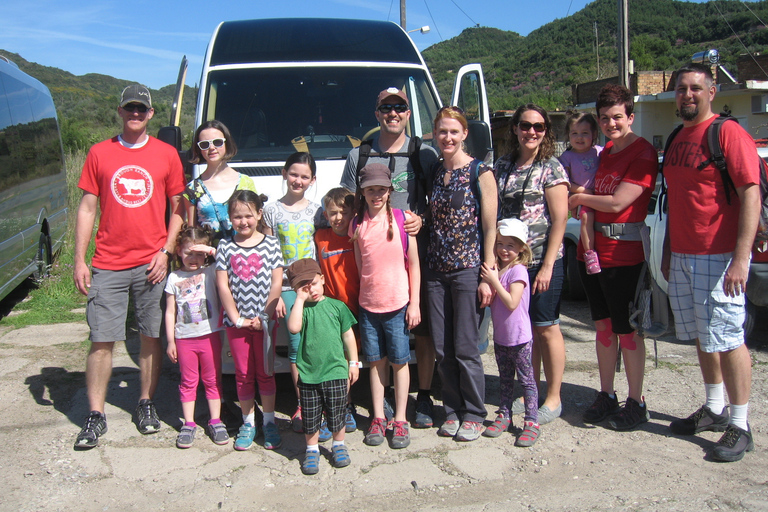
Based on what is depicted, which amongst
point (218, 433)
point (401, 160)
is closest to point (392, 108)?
point (401, 160)

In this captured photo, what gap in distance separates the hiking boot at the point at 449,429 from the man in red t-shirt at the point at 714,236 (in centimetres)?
146

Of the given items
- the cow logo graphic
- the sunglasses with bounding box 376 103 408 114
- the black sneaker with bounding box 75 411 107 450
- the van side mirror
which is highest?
the sunglasses with bounding box 376 103 408 114

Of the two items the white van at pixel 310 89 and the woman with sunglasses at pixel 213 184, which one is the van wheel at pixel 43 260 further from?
the woman with sunglasses at pixel 213 184

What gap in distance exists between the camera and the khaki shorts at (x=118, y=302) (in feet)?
13.0

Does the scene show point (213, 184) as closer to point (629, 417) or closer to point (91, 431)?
point (91, 431)

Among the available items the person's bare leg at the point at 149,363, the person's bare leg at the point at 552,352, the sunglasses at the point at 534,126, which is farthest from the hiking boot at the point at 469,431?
the person's bare leg at the point at 149,363

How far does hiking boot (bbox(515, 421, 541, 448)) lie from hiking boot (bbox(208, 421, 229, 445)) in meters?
1.79

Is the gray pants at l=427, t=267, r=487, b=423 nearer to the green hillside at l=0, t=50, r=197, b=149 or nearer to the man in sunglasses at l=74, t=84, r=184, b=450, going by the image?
the man in sunglasses at l=74, t=84, r=184, b=450

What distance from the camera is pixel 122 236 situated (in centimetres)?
397

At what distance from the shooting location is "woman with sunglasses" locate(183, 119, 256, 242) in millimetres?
3924

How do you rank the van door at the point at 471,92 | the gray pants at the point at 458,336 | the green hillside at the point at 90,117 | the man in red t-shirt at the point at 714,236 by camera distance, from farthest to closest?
1. the green hillside at the point at 90,117
2. the van door at the point at 471,92
3. the gray pants at the point at 458,336
4. the man in red t-shirt at the point at 714,236

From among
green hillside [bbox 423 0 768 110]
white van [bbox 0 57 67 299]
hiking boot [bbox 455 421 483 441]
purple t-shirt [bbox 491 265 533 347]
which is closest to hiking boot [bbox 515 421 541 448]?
hiking boot [bbox 455 421 483 441]

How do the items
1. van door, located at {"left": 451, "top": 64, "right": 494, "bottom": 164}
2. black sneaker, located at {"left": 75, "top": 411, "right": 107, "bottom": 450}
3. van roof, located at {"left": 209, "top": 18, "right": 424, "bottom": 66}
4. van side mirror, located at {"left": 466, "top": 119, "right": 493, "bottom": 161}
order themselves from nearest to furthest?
black sneaker, located at {"left": 75, "top": 411, "right": 107, "bottom": 450} → van side mirror, located at {"left": 466, "top": 119, "right": 493, "bottom": 161} → van door, located at {"left": 451, "top": 64, "right": 494, "bottom": 164} → van roof, located at {"left": 209, "top": 18, "right": 424, "bottom": 66}

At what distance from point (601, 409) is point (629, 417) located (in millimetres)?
188
